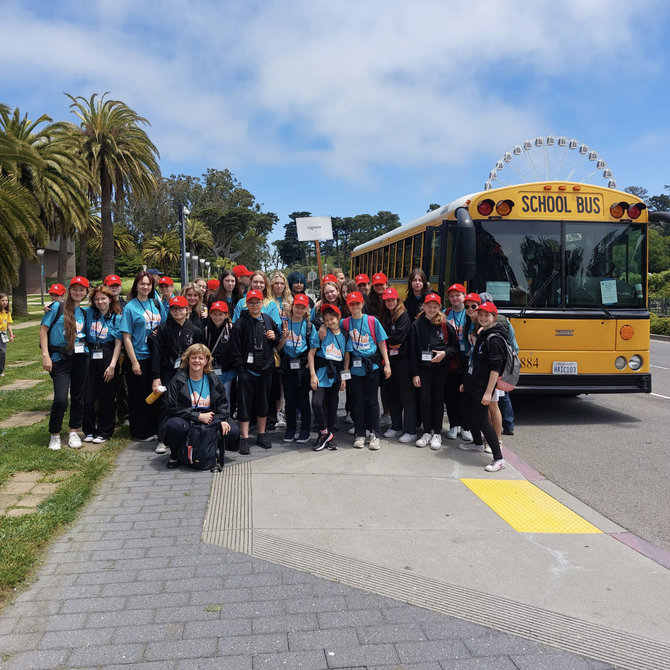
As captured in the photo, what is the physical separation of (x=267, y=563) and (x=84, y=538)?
1354 mm

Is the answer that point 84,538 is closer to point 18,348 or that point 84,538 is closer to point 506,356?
point 506,356

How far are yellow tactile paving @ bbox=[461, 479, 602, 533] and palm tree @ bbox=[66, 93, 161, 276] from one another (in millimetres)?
25262

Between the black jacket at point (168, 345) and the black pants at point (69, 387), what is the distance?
2.49 ft

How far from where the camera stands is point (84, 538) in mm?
4207

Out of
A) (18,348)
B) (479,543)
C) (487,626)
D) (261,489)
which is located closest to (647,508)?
(479,543)

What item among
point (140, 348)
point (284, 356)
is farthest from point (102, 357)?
point (284, 356)

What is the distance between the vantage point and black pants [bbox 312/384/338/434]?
257 inches

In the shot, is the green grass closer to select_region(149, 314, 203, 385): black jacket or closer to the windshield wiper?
select_region(149, 314, 203, 385): black jacket

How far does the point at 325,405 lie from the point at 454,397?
1576 mm

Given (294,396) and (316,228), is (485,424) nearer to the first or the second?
(294,396)

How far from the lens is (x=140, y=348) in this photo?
21.7 feet

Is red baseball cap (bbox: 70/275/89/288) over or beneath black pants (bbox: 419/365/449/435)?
over

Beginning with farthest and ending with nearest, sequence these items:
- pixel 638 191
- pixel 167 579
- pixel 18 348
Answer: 1. pixel 638 191
2. pixel 18 348
3. pixel 167 579

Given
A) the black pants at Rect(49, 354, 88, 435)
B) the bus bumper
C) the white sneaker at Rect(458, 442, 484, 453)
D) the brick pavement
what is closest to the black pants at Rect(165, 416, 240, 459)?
the black pants at Rect(49, 354, 88, 435)
